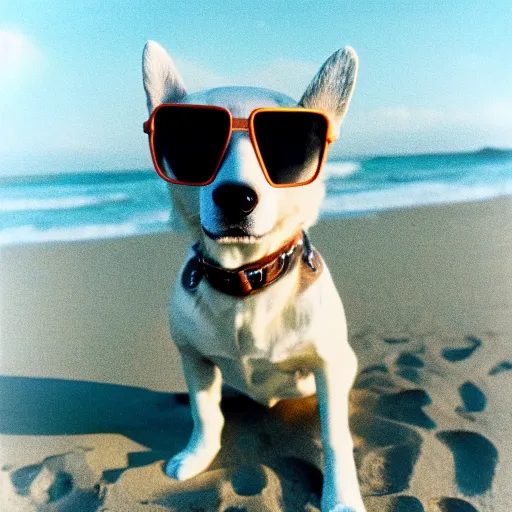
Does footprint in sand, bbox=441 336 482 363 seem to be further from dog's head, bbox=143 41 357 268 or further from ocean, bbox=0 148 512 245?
ocean, bbox=0 148 512 245

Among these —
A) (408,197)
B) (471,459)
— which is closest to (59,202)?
(408,197)

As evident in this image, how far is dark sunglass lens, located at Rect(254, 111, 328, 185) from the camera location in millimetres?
1359

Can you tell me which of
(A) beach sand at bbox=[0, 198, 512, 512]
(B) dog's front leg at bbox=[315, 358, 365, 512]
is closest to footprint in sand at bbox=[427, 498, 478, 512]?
(A) beach sand at bbox=[0, 198, 512, 512]

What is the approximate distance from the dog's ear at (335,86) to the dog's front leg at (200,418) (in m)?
0.86

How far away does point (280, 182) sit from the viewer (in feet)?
4.52

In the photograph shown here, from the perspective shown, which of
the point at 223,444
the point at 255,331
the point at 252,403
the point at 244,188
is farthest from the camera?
the point at 252,403

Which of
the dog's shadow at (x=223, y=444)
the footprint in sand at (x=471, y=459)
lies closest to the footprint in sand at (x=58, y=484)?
the dog's shadow at (x=223, y=444)

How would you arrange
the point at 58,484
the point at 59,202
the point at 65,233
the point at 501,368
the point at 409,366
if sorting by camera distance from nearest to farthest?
the point at 58,484
the point at 501,368
the point at 409,366
the point at 65,233
the point at 59,202

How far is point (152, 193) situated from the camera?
6.95m

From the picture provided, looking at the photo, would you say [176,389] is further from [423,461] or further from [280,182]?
[280,182]

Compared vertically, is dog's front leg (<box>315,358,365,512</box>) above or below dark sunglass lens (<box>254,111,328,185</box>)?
below

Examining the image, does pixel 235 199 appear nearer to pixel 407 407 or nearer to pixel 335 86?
pixel 335 86

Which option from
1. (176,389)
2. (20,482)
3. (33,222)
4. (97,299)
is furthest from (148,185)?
(20,482)

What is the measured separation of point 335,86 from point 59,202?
5.65 metres
